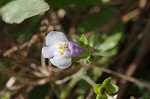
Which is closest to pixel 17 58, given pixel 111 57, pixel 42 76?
pixel 42 76

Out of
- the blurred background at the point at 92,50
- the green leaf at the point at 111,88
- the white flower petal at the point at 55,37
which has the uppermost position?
the white flower petal at the point at 55,37

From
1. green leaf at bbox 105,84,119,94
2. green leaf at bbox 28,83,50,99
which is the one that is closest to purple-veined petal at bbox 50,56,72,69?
green leaf at bbox 105,84,119,94

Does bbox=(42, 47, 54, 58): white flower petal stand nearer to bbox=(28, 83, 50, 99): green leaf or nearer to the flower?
the flower

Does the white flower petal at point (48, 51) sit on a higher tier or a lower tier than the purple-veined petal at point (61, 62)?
lower

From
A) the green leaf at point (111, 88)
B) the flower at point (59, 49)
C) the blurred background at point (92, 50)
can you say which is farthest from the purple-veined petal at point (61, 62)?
the blurred background at point (92, 50)

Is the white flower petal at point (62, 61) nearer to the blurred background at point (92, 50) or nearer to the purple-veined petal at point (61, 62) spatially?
the purple-veined petal at point (61, 62)

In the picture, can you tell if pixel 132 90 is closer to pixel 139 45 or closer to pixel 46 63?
pixel 139 45

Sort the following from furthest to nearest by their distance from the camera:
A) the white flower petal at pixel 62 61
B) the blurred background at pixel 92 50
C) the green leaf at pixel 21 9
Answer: the blurred background at pixel 92 50 → the green leaf at pixel 21 9 → the white flower petal at pixel 62 61
